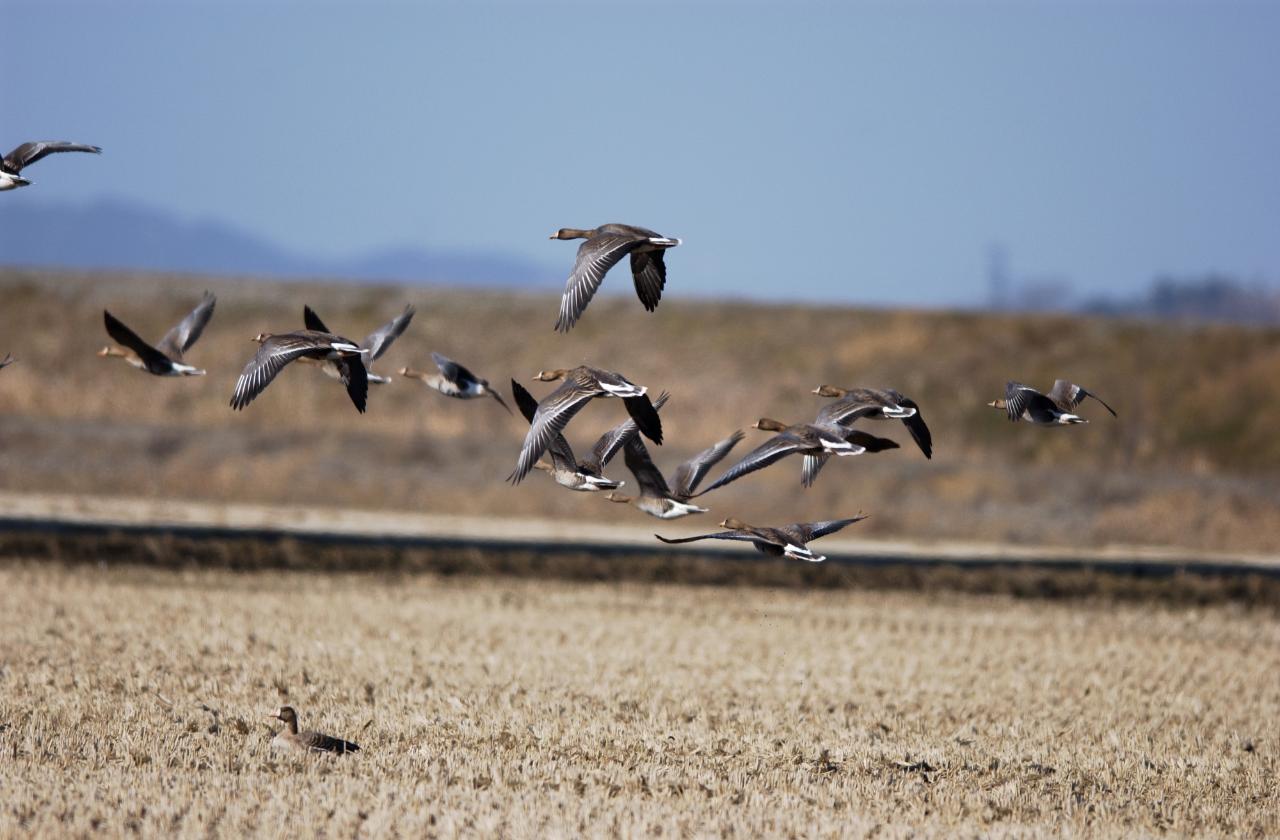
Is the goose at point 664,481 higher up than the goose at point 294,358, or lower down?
lower down

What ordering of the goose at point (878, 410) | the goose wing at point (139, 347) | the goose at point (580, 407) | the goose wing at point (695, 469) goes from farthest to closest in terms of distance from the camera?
1. the goose wing at point (139, 347)
2. the goose wing at point (695, 469)
3. the goose at point (878, 410)
4. the goose at point (580, 407)

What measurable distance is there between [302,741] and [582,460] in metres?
3.26

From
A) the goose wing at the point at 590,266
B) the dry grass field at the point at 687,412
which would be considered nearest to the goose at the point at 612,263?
the goose wing at the point at 590,266

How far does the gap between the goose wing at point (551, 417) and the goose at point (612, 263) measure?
0.54 metres

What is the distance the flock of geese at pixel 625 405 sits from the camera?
12664 millimetres

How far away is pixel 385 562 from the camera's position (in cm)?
2930

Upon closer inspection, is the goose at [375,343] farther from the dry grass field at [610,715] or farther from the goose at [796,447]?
the goose at [796,447]

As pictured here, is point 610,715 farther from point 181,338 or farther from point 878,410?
point 181,338

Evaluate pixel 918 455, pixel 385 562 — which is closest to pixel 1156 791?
pixel 385 562

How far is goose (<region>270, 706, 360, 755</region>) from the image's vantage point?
13289 millimetres

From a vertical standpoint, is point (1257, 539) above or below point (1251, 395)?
below

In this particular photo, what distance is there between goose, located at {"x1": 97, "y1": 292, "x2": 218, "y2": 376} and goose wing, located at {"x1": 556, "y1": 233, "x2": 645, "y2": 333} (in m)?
3.82

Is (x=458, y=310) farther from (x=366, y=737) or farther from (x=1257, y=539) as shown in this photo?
(x=366, y=737)

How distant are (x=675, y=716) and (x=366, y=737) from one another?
3.30 meters
